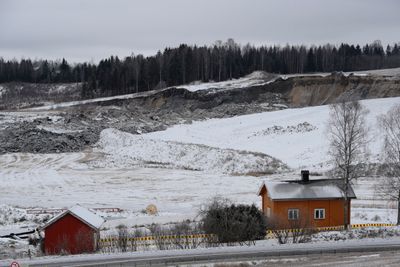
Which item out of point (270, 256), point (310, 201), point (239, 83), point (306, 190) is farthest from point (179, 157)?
point (239, 83)

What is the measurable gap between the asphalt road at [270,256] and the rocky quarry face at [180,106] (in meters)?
54.0

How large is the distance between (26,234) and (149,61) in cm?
9913

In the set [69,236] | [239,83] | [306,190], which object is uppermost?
[239,83]

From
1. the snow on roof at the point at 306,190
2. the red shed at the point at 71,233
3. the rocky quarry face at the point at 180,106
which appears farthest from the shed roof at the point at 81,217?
the rocky quarry face at the point at 180,106

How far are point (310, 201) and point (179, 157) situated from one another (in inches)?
1338

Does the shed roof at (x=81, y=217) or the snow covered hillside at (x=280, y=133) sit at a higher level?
the snow covered hillside at (x=280, y=133)

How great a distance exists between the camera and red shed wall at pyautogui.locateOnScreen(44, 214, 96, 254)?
2845cm

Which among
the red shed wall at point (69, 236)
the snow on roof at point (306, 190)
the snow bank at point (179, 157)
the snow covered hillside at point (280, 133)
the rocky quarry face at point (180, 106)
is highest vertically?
the rocky quarry face at point (180, 106)

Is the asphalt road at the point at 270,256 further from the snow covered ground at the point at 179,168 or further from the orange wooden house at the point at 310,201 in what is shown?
the snow covered ground at the point at 179,168

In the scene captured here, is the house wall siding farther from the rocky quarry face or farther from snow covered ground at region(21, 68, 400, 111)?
snow covered ground at region(21, 68, 400, 111)

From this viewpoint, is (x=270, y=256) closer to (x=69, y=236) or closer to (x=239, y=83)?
(x=69, y=236)

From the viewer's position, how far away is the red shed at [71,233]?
28.5m

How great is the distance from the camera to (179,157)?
67375 millimetres

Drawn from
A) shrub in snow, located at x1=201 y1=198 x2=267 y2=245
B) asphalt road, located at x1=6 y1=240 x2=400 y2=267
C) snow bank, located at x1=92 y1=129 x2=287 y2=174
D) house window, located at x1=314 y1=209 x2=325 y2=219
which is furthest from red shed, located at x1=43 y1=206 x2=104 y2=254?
snow bank, located at x1=92 y1=129 x2=287 y2=174
